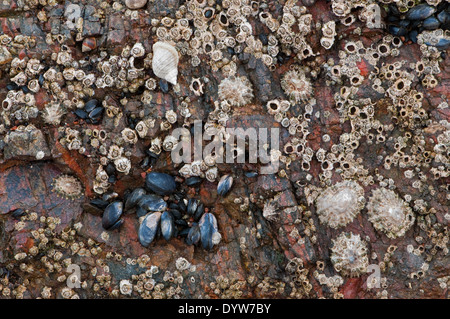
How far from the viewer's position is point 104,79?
4.96m

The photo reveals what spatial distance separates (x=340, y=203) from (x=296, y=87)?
1.43 metres

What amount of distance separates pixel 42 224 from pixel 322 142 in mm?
3421

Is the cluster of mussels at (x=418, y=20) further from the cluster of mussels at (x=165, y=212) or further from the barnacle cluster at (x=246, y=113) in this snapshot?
the cluster of mussels at (x=165, y=212)

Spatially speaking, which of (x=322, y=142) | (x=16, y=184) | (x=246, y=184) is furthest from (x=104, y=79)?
(x=322, y=142)

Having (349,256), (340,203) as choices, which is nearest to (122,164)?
A: (340,203)

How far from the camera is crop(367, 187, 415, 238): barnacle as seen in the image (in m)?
4.88

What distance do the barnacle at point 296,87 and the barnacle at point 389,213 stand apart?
1381mm

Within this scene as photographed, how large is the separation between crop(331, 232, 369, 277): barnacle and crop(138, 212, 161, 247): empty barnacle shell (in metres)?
2.04

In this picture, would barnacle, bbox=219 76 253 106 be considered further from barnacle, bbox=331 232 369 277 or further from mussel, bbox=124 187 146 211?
barnacle, bbox=331 232 369 277

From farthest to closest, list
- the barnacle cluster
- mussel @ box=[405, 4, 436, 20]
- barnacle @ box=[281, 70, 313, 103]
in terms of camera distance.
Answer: barnacle @ box=[281, 70, 313, 103]
the barnacle cluster
mussel @ box=[405, 4, 436, 20]

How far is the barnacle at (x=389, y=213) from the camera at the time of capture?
4879 mm

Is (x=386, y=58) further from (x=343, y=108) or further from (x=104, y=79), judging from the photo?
(x=104, y=79)

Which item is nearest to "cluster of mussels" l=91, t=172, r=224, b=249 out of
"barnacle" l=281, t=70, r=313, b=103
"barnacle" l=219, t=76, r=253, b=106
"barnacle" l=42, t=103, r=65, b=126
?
"barnacle" l=219, t=76, r=253, b=106
